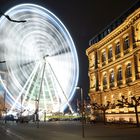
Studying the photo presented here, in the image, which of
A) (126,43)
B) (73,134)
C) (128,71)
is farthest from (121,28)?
A: (73,134)

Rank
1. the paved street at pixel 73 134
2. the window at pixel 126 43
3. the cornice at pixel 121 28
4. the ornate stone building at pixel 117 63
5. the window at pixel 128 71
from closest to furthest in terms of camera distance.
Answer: the paved street at pixel 73 134, the cornice at pixel 121 28, the ornate stone building at pixel 117 63, the window at pixel 128 71, the window at pixel 126 43

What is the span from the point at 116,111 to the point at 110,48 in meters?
13.1

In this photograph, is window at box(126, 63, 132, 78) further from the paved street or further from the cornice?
the paved street

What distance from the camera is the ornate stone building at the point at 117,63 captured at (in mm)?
51906

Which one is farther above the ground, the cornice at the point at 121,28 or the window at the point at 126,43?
the cornice at the point at 121,28

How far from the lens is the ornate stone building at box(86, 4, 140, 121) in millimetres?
51906

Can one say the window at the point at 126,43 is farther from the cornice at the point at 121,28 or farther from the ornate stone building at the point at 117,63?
the cornice at the point at 121,28

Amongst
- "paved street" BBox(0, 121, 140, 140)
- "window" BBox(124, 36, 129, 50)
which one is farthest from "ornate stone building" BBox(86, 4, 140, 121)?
"paved street" BBox(0, 121, 140, 140)

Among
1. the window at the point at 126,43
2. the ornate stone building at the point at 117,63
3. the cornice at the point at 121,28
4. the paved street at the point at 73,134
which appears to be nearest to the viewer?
the paved street at the point at 73,134

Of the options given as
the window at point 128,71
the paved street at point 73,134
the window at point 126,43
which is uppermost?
the window at point 126,43

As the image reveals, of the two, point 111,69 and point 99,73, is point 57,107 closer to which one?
point 99,73

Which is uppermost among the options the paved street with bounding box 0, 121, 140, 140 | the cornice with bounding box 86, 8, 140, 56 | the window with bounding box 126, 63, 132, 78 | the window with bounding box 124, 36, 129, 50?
the cornice with bounding box 86, 8, 140, 56

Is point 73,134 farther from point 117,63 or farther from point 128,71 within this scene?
point 117,63

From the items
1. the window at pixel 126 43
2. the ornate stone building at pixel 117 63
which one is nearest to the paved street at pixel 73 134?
the ornate stone building at pixel 117 63
